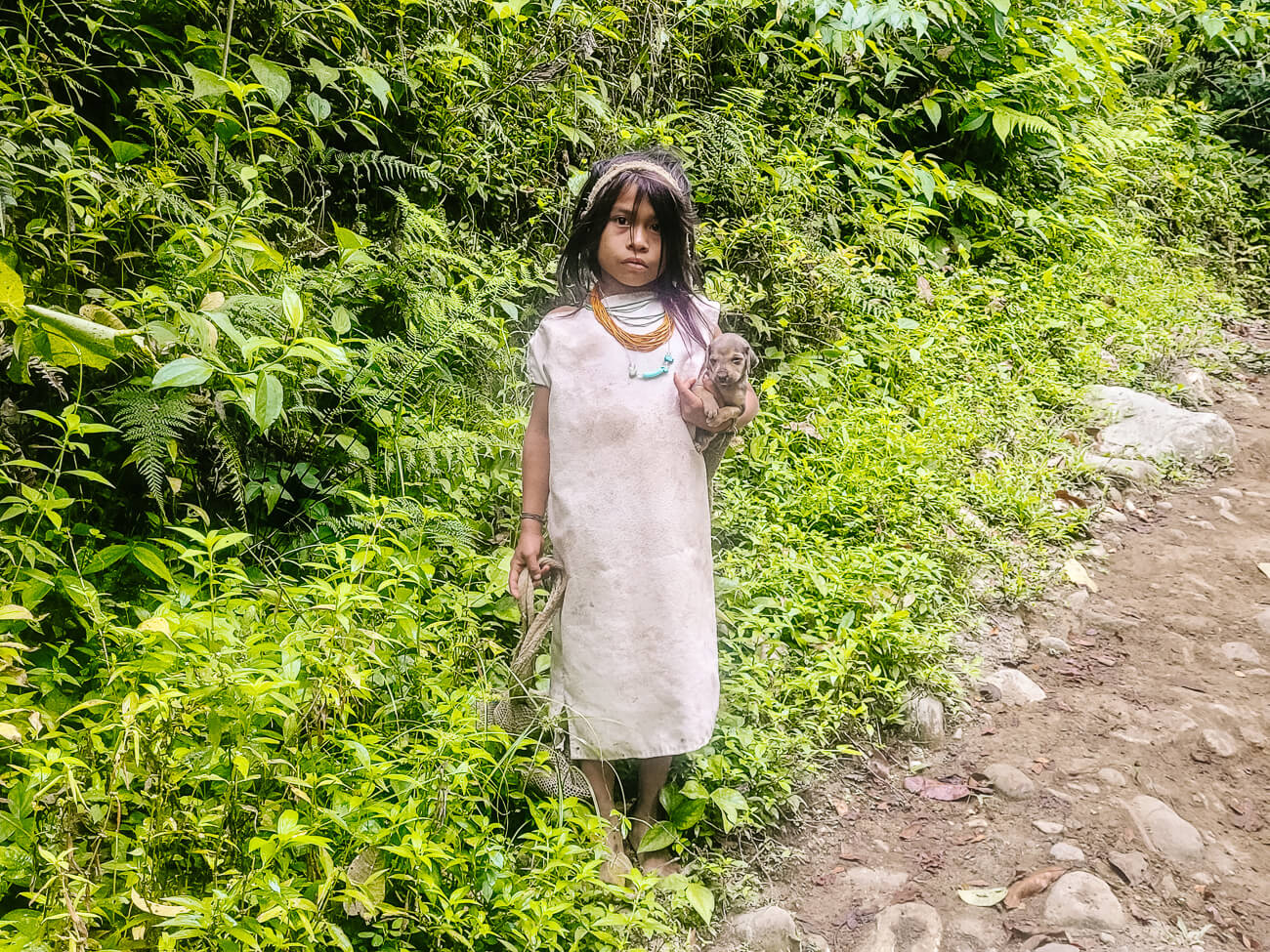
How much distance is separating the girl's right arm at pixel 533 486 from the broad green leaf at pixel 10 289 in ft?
3.73

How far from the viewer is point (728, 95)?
4879mm

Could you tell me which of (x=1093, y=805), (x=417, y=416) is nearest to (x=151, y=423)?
(x=417, y=416)

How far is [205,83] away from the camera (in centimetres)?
279

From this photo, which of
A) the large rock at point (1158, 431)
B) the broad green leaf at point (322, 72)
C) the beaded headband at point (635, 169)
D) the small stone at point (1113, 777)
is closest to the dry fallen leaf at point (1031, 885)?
the small stone at point (1113, 777)

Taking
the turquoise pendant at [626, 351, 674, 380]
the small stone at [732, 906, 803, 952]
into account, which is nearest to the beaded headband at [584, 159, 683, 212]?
the turquoise pendant at [626, 351, 674, 380]

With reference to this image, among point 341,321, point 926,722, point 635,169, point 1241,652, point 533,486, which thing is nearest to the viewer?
point 635,169

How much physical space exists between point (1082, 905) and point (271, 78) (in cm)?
314

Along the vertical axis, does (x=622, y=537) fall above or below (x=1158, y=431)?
above

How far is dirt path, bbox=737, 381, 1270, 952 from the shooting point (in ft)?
7.80

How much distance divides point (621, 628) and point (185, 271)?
5.16 feet

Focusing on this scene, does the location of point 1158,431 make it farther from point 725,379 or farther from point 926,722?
point 725,379

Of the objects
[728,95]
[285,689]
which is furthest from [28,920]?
[728,95]

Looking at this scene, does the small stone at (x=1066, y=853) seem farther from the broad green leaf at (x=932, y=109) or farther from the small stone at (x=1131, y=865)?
the broad green leaf at (x=932, y=109)

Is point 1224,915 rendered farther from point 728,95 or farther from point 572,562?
point 728,95
